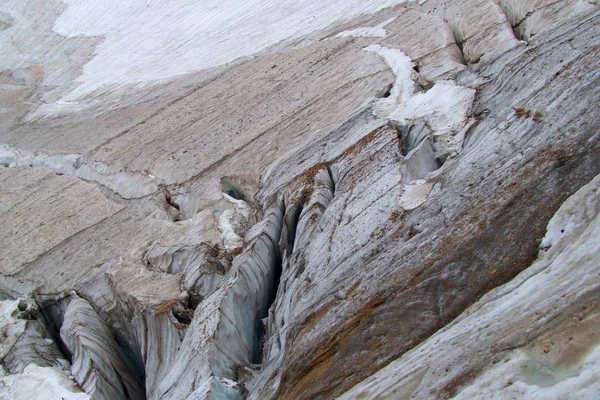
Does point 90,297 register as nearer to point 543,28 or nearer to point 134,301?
point 134,301

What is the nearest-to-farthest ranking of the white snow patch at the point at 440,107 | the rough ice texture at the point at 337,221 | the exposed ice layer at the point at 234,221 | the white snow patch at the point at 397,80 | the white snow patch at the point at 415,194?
the rough ice texture at the point at 337,221
the white snow patch at the point at 415,194
the white snow patch at the point at 440,107
the exposed ice layer at the point at 234,221
the white snow patch at the point at 397,80

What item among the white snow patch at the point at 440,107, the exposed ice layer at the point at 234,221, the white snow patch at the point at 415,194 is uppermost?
the white snow patch at the point at 440,107

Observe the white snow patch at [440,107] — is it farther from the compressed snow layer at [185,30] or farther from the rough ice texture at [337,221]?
the compressed snow layer at [185,30]

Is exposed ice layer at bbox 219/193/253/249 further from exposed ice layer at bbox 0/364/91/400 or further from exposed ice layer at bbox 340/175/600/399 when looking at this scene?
exposed ice layer at bbox 340/175/600/399

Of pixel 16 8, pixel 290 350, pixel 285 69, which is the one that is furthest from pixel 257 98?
pixel 16 8

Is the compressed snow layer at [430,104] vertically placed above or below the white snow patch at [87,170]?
below

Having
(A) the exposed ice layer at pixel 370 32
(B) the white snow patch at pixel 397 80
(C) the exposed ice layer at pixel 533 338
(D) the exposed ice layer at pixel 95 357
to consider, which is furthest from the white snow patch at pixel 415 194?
(A) the exposed ice layer at pixel 370 32
